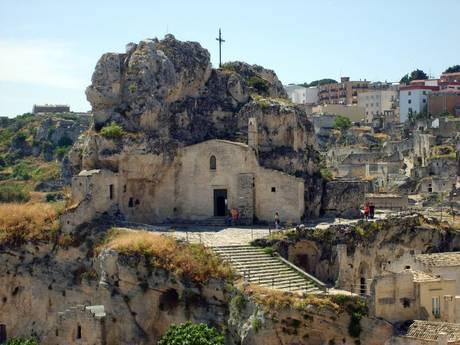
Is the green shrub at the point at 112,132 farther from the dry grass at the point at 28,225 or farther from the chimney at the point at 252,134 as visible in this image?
the chimney at the point at 252,134

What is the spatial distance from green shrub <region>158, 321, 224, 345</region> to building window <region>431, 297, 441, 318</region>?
23.9 feet

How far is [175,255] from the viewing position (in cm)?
3488

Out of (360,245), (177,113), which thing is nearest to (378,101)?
(177,113)

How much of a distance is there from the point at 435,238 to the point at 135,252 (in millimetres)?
15465

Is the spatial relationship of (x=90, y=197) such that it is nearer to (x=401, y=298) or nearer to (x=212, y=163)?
(x=212, y=163)

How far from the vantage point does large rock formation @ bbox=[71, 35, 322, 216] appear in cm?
4247

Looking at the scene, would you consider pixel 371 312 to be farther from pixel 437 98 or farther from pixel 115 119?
pixel 437 98

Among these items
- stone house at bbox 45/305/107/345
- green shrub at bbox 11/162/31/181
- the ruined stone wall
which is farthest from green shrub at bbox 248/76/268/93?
green shrub at bbox 11/162/31/181

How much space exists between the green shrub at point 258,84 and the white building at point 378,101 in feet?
256

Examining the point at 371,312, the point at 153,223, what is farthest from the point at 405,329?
the point at 153,223

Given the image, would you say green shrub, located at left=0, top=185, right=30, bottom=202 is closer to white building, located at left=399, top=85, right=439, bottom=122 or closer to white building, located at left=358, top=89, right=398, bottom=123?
white building, located at left=399, top=85, right=439, bottom=122

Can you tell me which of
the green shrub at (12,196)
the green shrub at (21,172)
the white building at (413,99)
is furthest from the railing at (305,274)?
the white building at (413,99)

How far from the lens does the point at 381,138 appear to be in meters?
107

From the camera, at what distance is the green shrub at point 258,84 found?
48.3 meters
